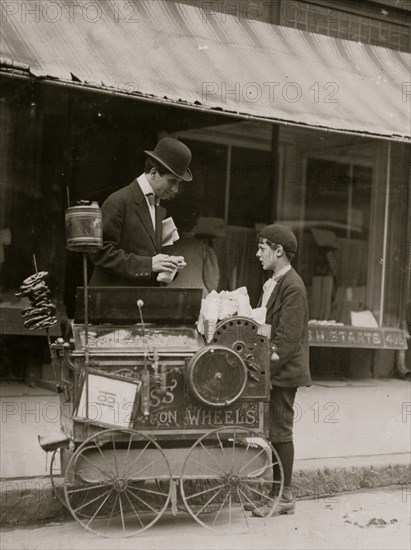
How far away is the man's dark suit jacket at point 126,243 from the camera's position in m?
5.22

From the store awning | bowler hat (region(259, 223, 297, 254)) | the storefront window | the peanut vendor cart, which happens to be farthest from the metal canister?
the storefront window

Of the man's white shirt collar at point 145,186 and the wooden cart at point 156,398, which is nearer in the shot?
the wooden cart at point 156,398

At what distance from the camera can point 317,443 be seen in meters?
7.31

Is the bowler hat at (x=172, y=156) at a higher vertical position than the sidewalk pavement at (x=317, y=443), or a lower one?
higher

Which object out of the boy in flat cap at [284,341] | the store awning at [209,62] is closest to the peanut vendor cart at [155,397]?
the boy in flat cap at [284,341]

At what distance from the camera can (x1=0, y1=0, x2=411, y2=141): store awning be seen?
6840 mm

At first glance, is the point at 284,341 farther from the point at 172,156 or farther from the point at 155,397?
the point at 172,156

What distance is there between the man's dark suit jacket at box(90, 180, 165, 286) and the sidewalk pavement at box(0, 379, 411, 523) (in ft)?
4.55

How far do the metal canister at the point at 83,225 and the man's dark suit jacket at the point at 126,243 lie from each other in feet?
1.52

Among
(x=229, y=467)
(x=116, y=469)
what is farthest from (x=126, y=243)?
(x=229, y=467)

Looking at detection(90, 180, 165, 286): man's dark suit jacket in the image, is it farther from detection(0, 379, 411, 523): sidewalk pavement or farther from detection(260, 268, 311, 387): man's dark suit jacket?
detection(0, 379, 411, 523): sidewalk pavement

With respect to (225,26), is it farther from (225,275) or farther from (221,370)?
(221,370)

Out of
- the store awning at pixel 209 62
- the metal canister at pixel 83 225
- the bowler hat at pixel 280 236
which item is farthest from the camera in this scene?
the store awning at pixel 209 62

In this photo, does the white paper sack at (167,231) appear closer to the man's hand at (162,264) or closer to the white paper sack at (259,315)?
the man's hand at (162,264)
